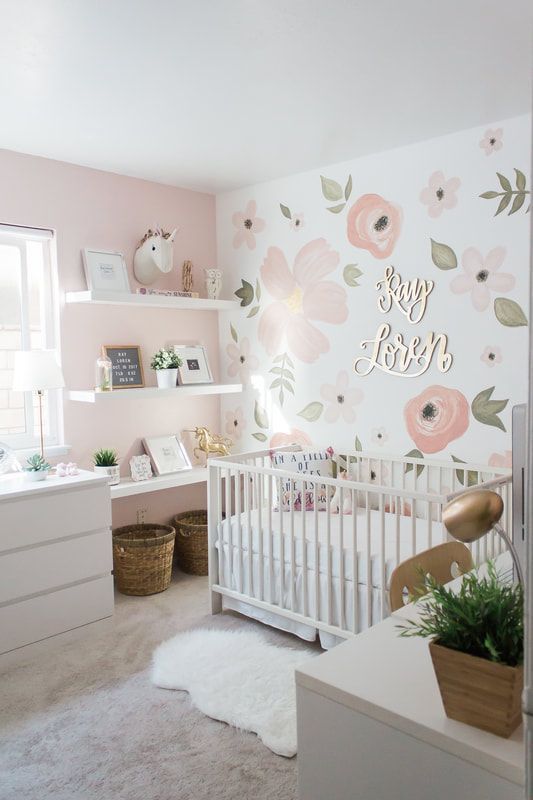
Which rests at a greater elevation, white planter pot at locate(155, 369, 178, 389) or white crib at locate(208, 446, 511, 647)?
white planter pot at locate(155, 369, 178, 389)

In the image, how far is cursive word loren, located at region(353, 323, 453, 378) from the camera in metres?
3.30

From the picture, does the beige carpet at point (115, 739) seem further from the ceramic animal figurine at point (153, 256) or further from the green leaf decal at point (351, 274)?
the ceramic animal figurine at point (153, 256)

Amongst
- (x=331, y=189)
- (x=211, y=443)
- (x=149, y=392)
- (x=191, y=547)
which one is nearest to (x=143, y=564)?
(x=191, y=547)

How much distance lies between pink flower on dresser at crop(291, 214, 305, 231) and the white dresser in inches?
74.3

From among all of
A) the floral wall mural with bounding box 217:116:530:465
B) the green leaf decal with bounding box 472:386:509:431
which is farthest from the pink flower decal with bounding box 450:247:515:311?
the green leaf decal with bounding box 472:386:509:431

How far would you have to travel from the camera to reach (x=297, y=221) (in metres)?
3.94

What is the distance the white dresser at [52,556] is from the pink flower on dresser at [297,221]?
1.89 metres

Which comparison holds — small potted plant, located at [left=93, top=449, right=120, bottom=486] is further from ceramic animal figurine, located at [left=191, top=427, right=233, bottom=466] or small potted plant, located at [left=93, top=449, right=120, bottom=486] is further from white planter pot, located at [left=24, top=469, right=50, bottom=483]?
ceramic animal figurine, located at [left=191, top=427, right=233, bottom=466]

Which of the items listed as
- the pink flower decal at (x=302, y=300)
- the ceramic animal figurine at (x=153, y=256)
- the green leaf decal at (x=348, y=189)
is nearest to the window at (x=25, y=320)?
the ceramic animal figurine at (x=153, y=256)

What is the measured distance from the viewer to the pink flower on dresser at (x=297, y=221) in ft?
12.8

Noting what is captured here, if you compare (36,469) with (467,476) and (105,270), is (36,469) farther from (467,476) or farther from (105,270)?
(467,476)

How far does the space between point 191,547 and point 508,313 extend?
89.1 inches

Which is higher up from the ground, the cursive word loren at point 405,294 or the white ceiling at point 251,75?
the white ceiling at point 251,75

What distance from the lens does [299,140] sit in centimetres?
328
